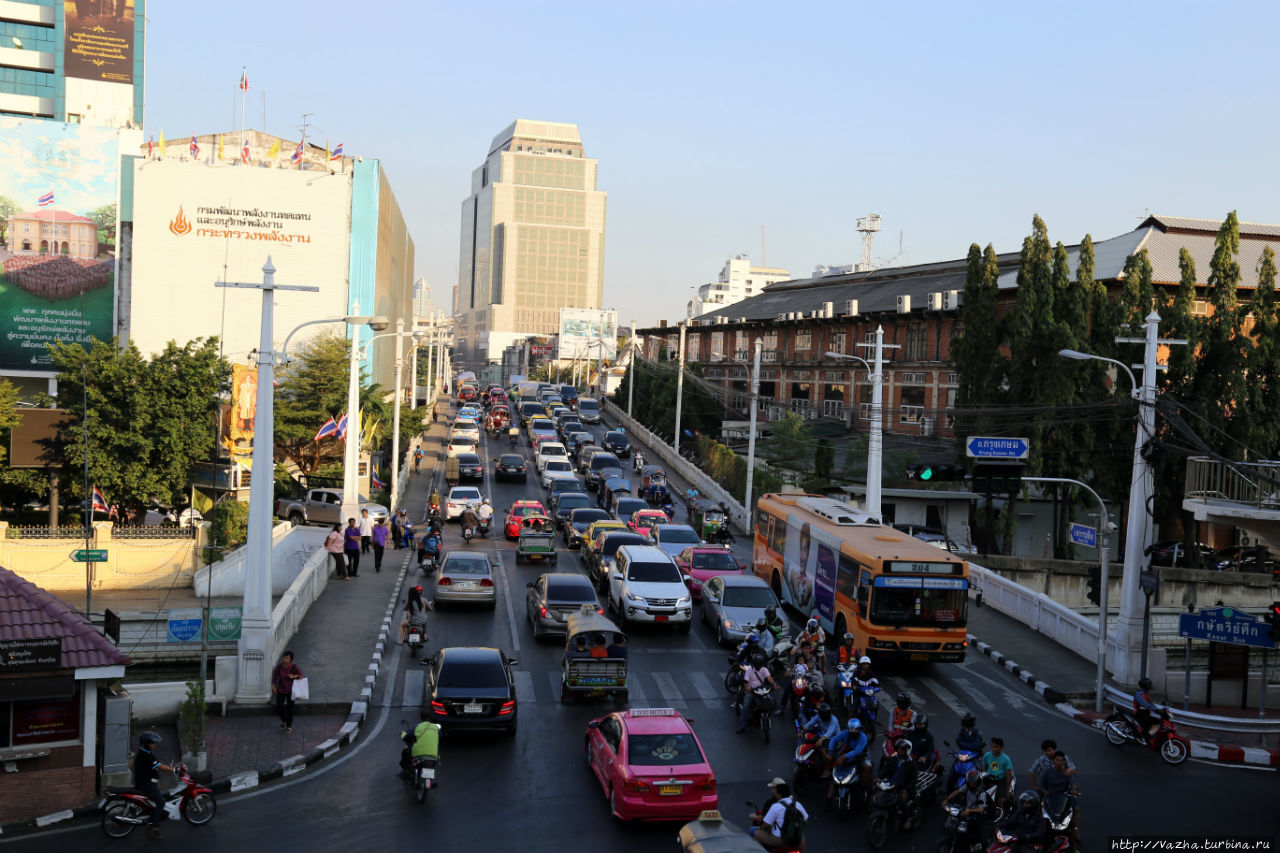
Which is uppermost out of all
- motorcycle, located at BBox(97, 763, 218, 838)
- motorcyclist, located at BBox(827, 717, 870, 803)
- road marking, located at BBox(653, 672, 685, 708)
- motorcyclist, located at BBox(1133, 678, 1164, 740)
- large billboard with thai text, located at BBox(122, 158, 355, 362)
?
large billboard with thai text, located at BBox(122, 158, 355, 362)

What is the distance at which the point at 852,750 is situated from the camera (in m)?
15.3

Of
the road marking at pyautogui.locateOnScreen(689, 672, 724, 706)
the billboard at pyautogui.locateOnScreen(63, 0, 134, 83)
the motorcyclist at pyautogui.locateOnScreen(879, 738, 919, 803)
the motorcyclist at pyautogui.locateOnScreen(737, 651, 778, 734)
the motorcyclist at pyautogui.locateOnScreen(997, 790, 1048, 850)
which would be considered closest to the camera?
the motorcyclist at pyautogui.locateOnScreen(997, 790, 1048, 850)

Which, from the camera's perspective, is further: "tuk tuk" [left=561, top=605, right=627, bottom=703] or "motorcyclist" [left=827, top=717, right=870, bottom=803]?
"tuk tuk" [left=561, top=605, right=627, bottom=703]

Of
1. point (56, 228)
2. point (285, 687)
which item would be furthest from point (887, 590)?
point (56, 228)

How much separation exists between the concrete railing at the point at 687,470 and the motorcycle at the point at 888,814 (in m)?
32.8

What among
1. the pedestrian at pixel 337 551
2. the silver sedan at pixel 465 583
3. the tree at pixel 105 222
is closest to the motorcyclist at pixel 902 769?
the silver sedan at pixel 465 583

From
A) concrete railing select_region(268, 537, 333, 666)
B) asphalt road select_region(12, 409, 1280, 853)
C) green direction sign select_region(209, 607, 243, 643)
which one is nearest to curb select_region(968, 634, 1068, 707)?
asphalt road select_region(12, 409, 1280, 853)

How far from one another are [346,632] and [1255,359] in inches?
1274

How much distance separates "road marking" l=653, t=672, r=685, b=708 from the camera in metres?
20.9

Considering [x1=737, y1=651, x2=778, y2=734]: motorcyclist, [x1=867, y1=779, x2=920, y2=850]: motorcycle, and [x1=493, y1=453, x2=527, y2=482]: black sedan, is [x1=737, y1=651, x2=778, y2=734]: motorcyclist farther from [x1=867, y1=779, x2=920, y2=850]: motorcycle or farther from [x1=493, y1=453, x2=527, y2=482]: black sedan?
[x1=493, y1=453, x2=527, y2=482]: black sedan

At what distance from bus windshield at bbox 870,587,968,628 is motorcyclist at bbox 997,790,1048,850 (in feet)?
29.7

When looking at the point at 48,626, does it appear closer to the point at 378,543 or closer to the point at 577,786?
the point at 577,786

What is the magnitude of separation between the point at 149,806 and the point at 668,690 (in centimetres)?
1034

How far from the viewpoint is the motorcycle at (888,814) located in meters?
13.9
